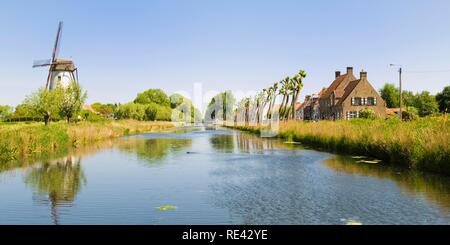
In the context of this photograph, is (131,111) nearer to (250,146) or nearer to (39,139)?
(250,146)

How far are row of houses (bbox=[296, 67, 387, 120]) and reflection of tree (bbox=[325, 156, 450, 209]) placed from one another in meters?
51.4

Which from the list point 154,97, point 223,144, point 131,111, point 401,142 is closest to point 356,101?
point 223,144

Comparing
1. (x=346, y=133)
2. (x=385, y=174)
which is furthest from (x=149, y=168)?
(x=346, y=133)

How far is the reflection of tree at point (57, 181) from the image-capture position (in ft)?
42.1

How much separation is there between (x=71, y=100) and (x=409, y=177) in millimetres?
49056

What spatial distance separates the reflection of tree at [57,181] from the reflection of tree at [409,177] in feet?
35.4

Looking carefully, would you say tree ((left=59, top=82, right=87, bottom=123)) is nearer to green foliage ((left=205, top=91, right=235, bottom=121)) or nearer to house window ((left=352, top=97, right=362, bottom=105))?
house window ((left=352, top=97, right=362, bottom=105))

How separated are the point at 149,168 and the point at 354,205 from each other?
11.3 meters

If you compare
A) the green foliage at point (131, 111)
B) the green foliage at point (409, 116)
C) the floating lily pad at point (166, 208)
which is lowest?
the floating lily pad at point (166, 208)

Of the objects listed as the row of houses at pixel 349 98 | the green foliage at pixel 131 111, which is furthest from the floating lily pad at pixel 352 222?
the green foliage at pixel 131 111

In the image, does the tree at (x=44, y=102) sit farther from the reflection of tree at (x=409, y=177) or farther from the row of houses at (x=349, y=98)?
the row of houses at (x=349, y=98)

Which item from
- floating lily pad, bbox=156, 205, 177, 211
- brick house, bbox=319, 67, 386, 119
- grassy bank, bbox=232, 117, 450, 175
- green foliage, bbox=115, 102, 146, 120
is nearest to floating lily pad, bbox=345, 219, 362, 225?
floating lily pad, bbox=156, 205, 177, 211

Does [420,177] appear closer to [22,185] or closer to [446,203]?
[446,203]
